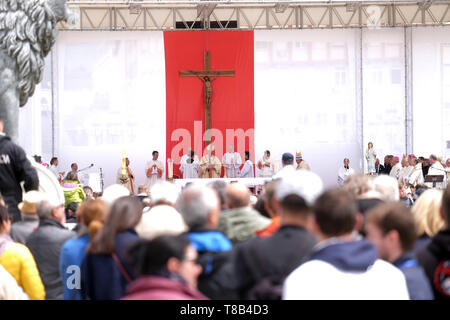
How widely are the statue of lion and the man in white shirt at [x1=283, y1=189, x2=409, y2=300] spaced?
5.83m

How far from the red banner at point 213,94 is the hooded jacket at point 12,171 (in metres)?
15.2

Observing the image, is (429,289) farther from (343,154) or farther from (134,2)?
(343,154)

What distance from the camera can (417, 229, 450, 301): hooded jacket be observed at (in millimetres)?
3240

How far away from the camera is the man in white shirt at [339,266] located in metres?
2.78

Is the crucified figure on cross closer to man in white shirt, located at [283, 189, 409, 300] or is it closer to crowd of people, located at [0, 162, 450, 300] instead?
crowd of people, located at [0, 162, 450, 300]

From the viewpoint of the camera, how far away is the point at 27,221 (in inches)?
207

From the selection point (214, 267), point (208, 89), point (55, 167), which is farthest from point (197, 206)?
point (208, 89)

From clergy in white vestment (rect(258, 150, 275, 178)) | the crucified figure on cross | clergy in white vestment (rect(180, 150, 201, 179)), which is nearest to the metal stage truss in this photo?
the crucified figure on cross

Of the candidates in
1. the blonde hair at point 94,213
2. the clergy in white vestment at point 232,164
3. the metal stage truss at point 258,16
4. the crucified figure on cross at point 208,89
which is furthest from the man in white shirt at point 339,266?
the metal stage truss at point 258,16

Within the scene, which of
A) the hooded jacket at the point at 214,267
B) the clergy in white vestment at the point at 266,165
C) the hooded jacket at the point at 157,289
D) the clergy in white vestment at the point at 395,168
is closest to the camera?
the hooded jacket at the point at 157,289

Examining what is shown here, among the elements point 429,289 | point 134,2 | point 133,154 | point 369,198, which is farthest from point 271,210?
point 133,154

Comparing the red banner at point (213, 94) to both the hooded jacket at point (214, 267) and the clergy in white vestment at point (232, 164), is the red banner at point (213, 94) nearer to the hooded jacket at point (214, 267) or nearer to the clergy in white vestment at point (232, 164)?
the clergy in white vestment at point (232, 164)

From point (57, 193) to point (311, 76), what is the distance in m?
14.6
